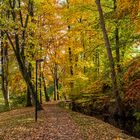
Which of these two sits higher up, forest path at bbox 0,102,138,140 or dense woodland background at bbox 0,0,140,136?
dense woodland background at bbox 0,0,140,136

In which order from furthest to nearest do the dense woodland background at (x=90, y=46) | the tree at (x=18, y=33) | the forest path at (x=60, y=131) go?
the tree at (x=18, y=33)
the dense woodland background at (x=90, y=46)
the forest path at (x=60, y=131)

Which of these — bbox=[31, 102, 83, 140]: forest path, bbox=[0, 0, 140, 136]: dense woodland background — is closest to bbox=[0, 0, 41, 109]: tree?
bbox=[0, 0, 140, 136]: dense woodland background

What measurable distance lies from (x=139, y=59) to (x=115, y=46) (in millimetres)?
5074

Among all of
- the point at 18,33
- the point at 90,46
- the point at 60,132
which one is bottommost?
the point at 60,132

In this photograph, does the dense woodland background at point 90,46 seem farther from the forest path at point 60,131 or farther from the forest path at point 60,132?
the forest path at point 60,131

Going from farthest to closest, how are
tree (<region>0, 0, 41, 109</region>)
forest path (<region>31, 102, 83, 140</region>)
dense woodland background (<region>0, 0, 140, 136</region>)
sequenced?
tree (<region>0, 0, 41, 109</region>)
dense woodland background (<region>0, 0, 140, 136</region>)
forest path (<region>31, 102, 83, 140</region>)

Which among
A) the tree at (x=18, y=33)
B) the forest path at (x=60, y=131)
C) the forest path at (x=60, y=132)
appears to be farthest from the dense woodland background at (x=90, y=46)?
the forest path at (x=60, y=131)

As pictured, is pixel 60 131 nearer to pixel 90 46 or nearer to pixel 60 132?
pixel 60 132

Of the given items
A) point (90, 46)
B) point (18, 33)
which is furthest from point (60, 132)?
point (18, 33)

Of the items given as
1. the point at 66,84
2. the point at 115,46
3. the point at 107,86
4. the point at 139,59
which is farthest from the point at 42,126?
the point at 66,84

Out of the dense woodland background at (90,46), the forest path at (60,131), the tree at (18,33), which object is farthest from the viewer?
the tree at (18,33)

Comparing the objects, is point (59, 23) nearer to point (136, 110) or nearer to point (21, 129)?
point (136, 110)

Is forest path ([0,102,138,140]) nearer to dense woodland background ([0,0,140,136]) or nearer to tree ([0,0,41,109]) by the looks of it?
dense woodland background ([0,0,140,136])

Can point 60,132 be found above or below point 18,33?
below
